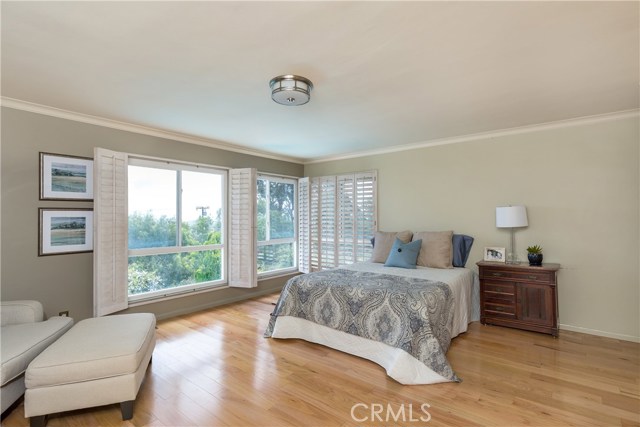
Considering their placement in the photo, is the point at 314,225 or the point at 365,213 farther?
the point at 314,225

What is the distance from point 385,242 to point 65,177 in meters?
3.88

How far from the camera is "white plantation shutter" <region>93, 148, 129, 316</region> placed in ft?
10.8

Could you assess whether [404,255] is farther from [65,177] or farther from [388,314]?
[65,177]

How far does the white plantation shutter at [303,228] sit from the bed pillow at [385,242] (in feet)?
4.93

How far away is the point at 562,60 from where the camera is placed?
7.19 ft

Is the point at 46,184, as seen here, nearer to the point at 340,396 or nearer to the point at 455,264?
the point at 340,396

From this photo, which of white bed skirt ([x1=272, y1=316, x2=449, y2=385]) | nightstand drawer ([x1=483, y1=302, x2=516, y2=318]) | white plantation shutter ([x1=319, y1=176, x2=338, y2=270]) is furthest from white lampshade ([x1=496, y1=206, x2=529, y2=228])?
white plantation shutter ([x1=319, y1=176, x2=338, y2=270])

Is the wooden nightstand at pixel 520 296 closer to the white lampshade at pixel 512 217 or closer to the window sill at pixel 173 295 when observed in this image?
the white lampshade at pixel 512 217

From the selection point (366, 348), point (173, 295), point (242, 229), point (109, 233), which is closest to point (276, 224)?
point (242, 229)

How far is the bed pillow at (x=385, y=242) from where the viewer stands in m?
4.38

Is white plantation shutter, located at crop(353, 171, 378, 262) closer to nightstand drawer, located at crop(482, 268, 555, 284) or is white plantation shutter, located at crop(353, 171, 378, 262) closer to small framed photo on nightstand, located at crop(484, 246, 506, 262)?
small framed photo on nightstand, located at crop(484, 246, 506, 262)

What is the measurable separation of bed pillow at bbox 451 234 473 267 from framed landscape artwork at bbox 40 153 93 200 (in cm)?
437

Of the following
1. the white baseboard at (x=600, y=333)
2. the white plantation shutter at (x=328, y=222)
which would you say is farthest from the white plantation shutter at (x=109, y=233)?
the white baseboard at (x=600, y=333)

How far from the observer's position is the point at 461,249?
4.08 metres
